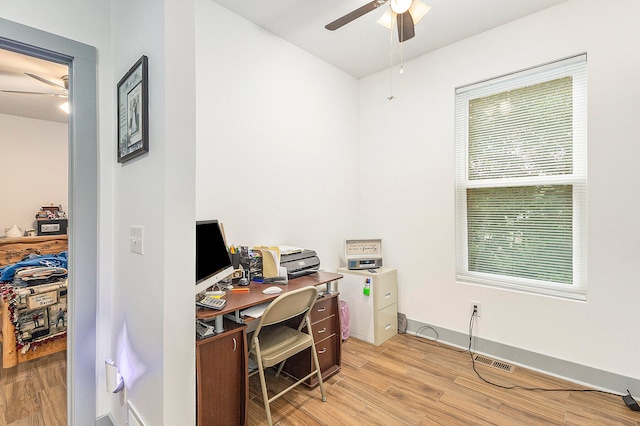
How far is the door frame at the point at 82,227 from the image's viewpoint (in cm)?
163

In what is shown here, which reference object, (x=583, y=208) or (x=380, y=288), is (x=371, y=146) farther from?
(x=583, y=208)

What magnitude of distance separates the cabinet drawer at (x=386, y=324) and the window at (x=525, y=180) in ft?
2.46

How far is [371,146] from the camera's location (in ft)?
11.5

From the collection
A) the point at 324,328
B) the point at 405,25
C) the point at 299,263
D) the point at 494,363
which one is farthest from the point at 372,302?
the point at 405,25

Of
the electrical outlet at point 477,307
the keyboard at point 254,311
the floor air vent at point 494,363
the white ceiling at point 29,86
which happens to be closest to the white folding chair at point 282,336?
the keyboard at point 254,311

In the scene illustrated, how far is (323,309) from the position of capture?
2316 millimetres

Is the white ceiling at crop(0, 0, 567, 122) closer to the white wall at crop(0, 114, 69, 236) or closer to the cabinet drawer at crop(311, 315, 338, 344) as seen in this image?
the white wall at crop(0, 114, 69, 236)

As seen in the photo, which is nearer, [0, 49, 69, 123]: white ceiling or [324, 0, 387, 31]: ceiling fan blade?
[324, 0, 387, 31]: ceiling fan blade

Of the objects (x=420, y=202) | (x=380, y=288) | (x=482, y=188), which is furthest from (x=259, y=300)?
(x=482, y=188)

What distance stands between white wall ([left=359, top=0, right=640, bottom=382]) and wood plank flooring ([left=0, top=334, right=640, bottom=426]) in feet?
1.20

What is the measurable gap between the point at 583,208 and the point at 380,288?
1.75m

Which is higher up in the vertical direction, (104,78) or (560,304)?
(104,78)

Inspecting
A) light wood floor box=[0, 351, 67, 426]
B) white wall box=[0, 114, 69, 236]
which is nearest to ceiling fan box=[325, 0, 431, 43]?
light wood floor box=[0, 351, 67, 426]

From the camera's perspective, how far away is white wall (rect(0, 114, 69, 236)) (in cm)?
398
